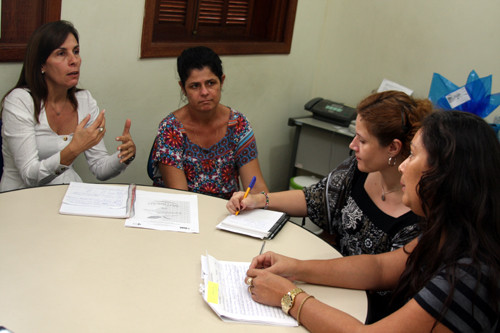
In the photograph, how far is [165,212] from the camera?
187 cm

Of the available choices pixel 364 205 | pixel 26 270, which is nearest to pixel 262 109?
pixel 364 205

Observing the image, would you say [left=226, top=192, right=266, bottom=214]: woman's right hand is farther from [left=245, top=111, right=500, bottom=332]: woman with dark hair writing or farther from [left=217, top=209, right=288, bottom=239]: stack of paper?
[left=245, top=111, right=500, bottom=332]: woman with dark hair writing

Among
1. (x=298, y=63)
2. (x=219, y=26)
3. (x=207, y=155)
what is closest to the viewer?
(x=207, y=155)

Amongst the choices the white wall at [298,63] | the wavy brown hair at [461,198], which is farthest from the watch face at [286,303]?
the white wall at [298,63]

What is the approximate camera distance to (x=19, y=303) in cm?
128

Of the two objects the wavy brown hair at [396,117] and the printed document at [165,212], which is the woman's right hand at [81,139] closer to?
the printed document at [165,212]

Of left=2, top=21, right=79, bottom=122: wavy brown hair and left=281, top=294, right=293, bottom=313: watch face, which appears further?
left=2, top=21, right=79, bottom=122: wavy brown hair

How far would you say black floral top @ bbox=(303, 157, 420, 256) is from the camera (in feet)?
5.83

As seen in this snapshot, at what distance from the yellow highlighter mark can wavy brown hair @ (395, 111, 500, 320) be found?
545 mm

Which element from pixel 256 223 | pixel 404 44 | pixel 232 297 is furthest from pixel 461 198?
pixel 404 44

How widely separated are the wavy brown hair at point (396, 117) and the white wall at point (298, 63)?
4.73 feet

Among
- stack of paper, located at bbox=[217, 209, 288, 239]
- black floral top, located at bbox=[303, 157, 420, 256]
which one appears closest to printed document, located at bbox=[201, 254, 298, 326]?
stack of paper, located at bbox=[217, 209, 288, 239]

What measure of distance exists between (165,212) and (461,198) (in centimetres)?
103

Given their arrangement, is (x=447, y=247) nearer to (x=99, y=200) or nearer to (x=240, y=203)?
(x=240, y=203)
